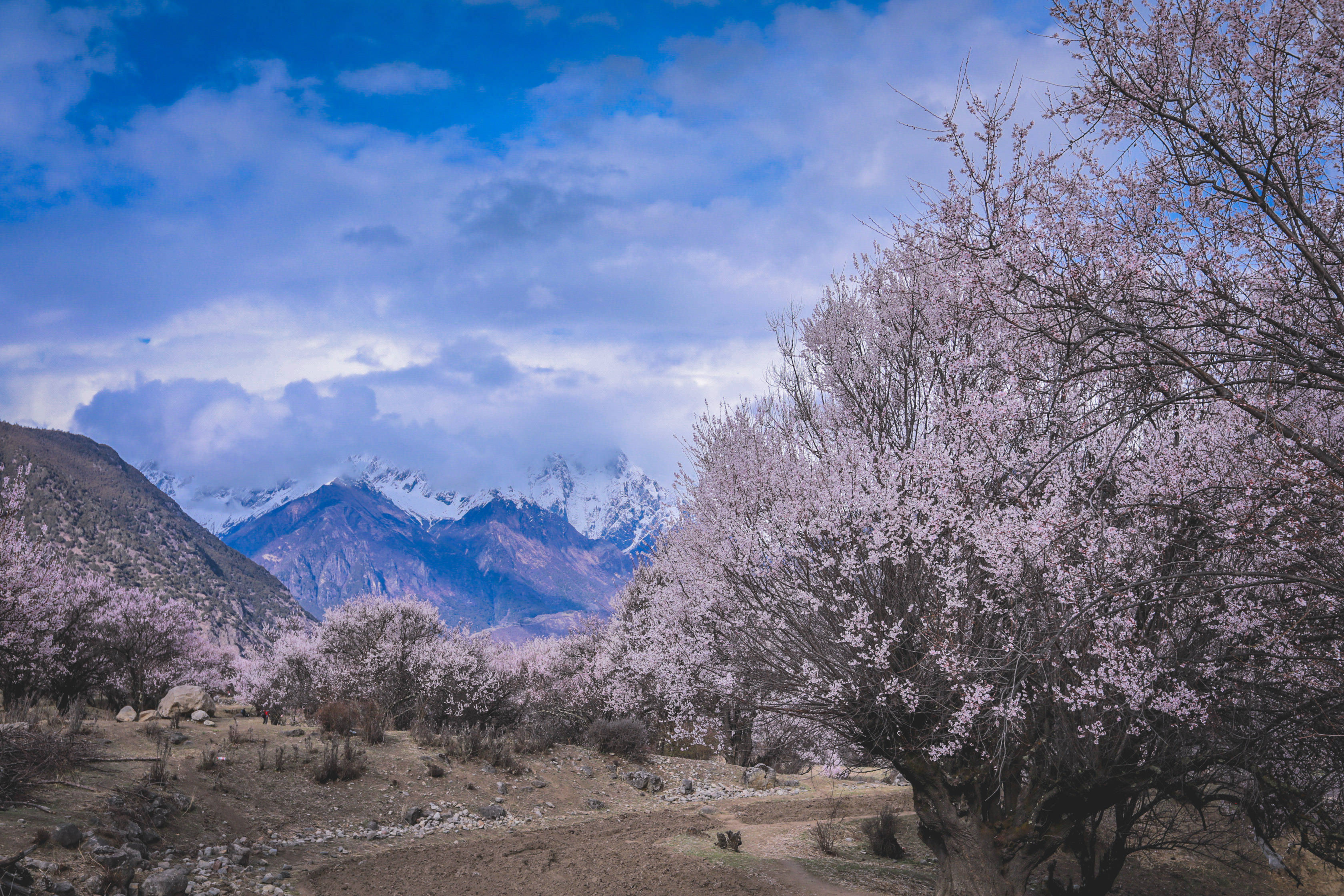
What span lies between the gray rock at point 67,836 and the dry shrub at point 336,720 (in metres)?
9.36

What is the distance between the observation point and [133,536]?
6688 cm

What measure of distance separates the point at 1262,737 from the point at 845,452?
4613 millimetres

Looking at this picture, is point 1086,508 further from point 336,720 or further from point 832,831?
point 336,720

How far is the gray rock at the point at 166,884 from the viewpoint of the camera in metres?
7.18

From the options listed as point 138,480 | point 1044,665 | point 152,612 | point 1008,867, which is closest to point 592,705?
point 152,612

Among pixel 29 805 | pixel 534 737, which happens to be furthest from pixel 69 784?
pixel 534 737

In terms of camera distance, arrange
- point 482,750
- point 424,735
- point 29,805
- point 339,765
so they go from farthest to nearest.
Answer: point 424,735 → point 482,750 → point 339,765 → point 29,805

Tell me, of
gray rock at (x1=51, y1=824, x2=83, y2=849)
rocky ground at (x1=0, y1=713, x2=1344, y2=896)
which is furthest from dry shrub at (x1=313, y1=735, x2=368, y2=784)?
gray rock at (x1=51, y1=824, x2=83, y2=849)

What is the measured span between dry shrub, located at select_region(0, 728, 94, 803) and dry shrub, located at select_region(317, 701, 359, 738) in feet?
22.4

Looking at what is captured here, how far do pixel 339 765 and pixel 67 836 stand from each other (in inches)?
288

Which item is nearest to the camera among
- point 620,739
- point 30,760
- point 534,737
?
point 30,760

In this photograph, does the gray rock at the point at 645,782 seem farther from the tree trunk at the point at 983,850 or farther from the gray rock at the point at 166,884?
the gray rock at the point at 166,884

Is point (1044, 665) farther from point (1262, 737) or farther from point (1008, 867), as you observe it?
point (1008, 867)

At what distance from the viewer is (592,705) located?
1065 inches
